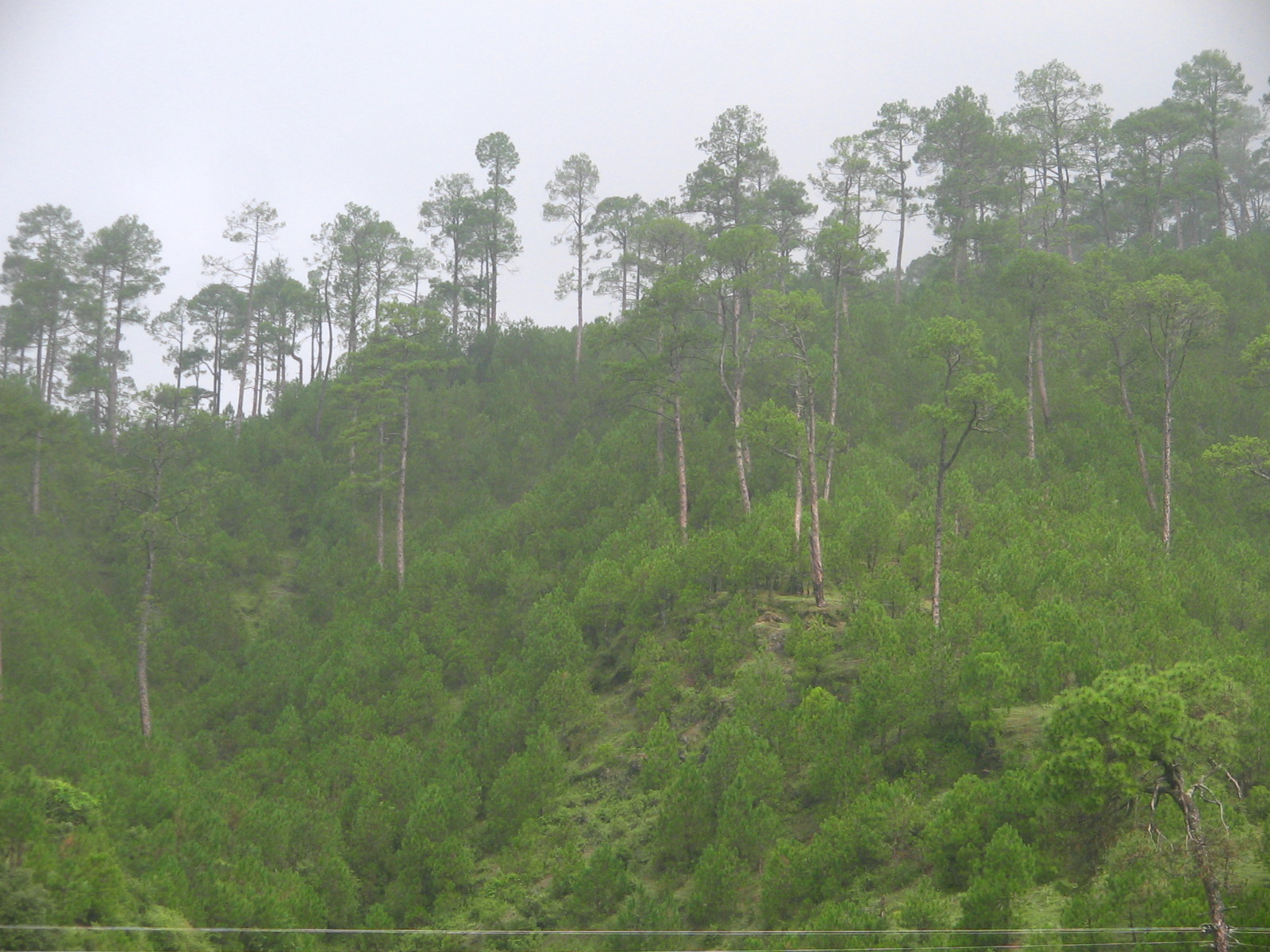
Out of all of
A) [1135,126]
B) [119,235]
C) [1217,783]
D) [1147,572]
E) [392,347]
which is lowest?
[1217,783]

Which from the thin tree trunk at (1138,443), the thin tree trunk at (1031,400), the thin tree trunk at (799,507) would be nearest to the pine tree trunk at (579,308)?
the thin tree trunk at (799,507)

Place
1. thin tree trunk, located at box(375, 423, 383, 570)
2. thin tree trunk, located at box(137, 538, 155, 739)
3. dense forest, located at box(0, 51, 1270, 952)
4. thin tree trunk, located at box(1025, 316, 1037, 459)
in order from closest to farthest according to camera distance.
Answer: dense forest, located at box(0, 51, 1270, 952), thin tree trunk, located at box(137, 538, 155, 739), thin tree trunk, located at box(1025, 316, 1037, 459), thin tree trunk, located at box(375, 423, 383, 570)

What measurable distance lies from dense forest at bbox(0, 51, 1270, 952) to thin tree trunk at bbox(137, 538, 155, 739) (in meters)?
0.18

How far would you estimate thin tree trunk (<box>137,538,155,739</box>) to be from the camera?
22.8 meters

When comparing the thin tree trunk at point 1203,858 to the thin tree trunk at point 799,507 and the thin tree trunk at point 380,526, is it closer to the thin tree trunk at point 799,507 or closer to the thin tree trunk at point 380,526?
the thin tree trunk at point 799,507

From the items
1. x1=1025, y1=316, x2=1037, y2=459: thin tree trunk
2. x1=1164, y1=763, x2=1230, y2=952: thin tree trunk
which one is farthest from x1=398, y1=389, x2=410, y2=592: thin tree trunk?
x1=1164, y1=763, x2=1230, y2=952: thin tree trunk

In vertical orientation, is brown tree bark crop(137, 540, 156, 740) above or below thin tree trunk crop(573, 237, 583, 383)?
below

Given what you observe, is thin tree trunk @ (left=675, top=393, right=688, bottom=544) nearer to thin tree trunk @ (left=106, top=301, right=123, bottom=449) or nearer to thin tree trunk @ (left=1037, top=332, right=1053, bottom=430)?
thin tree trunk @ (left=1037, top=332, right=1053, bottom=430)

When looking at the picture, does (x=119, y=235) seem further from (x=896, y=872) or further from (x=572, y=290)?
(x=896, y=872)

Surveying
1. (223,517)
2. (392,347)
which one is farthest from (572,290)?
(223,517)

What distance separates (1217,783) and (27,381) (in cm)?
4854

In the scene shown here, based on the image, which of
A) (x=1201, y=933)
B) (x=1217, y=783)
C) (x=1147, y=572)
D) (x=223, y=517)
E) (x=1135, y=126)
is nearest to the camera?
(x=1201, y=933)

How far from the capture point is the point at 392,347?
109 feet

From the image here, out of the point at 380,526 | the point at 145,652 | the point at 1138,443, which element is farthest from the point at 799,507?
the point at 145,652
